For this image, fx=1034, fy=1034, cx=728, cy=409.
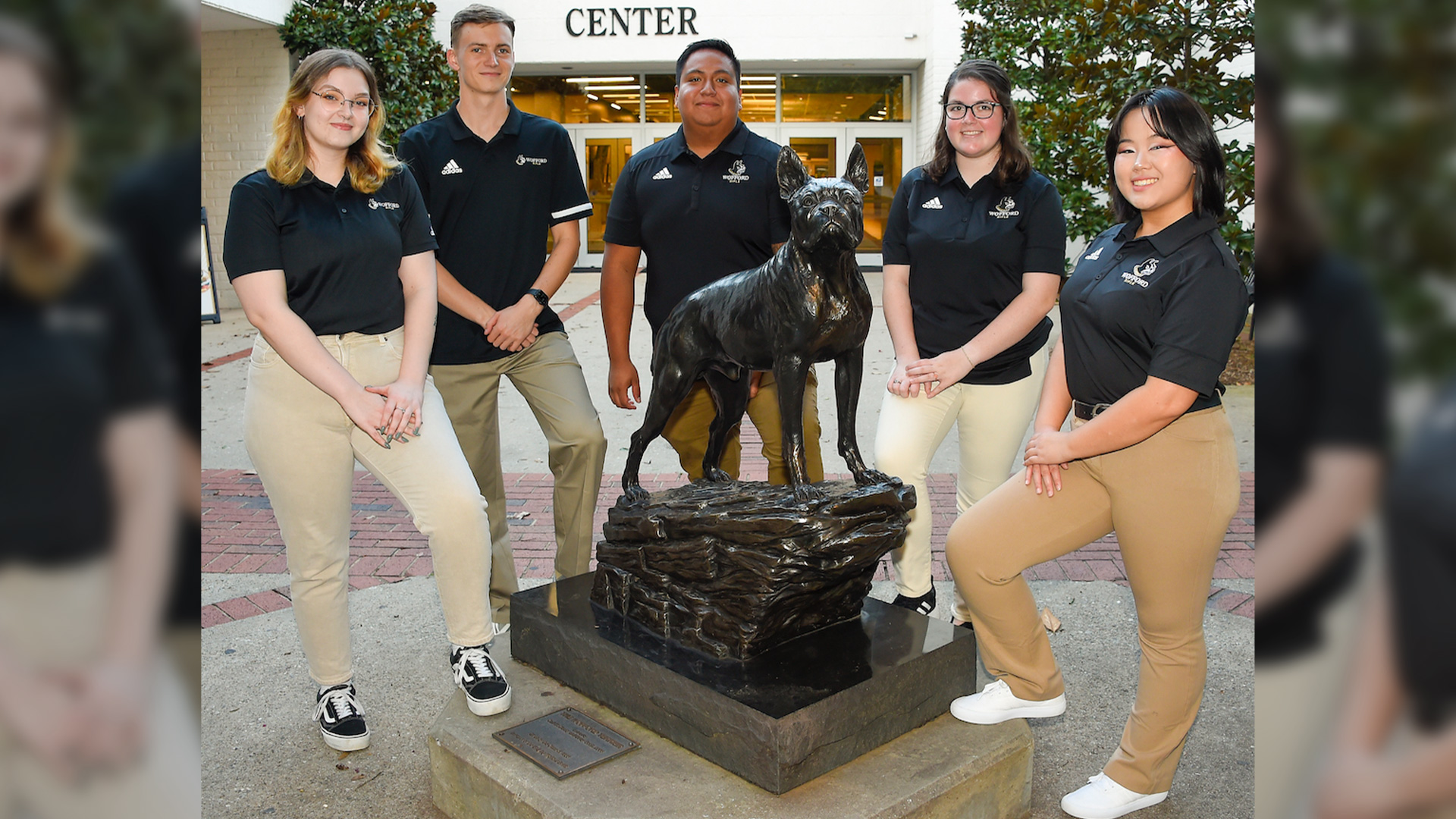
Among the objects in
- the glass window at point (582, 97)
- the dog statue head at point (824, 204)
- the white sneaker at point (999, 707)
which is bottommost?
the white sneaker at point (999, 707)

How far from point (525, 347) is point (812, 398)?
1166mm

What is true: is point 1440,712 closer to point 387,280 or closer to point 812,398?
point 387,280

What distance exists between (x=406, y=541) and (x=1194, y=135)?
14.3 ft

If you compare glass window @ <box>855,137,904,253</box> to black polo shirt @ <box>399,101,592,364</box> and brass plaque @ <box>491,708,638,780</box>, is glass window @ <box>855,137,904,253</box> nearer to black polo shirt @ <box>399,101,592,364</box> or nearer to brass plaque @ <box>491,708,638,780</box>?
black polo shirt @ <box>399,101,592,364</box>

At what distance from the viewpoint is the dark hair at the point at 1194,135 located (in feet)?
8.59

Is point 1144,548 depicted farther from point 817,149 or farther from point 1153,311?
point 817,149

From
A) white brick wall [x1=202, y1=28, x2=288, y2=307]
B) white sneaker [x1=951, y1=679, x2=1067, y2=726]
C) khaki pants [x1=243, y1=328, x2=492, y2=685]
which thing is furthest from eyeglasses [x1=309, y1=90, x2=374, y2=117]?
white brick wall [x1=202, y1=28, x2=288, y2=307]

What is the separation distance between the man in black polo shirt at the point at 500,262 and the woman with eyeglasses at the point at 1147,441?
1.70 metres

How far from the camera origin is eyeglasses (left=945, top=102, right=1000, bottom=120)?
11.7 ft

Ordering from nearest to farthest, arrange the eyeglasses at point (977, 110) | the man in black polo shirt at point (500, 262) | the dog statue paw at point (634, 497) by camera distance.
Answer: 1. the dog statue paw at point (634, 497)
2. the eyeglasses at point (977, 110)
3. the man in black polo shirt at point (500, 262)

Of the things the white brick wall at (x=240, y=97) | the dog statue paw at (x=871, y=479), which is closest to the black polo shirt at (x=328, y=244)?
the dog statue paw at (x=871, y=479)

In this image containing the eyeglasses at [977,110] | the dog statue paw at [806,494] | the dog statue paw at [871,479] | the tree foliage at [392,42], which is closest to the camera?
the dog statue paw at [806,494]

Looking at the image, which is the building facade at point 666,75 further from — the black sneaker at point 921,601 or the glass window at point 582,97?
the black sneaker at point 921,601

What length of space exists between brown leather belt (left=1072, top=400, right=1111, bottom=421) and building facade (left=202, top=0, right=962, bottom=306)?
1175 centimetres
